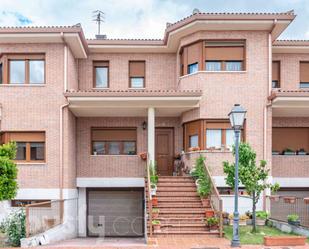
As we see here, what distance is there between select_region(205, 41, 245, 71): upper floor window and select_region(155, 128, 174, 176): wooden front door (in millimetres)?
3906

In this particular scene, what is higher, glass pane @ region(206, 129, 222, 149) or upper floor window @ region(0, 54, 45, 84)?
upper floor window @ region(0, 54, 45, 84)

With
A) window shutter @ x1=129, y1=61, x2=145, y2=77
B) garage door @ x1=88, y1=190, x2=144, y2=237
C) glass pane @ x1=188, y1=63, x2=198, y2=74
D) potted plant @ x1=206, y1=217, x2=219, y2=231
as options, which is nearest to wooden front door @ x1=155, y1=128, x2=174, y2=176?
garage door @ x1=88, y1=190, x2=144, y2=237

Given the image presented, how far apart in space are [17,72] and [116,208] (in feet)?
24.8

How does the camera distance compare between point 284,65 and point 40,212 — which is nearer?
point 40,212

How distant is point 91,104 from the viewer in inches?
622

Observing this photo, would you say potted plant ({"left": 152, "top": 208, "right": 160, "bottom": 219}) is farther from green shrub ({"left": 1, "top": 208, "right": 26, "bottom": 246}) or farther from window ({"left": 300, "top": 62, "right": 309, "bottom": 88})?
Answer: window ({"left": 300, "top": 62, "right": 309, "bottom": 88})

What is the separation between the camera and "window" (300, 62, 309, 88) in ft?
61.5

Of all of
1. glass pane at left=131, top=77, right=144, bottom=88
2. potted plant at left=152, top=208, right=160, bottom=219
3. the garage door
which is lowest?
the garage door

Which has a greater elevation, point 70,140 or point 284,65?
point 284,65

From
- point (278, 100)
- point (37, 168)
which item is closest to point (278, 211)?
point (278, 100)

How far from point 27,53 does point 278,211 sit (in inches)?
461

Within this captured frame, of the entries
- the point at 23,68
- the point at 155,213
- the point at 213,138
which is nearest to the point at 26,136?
the point at 23,68

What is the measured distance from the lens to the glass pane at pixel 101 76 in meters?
18.8

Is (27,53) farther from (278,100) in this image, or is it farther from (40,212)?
(278,100)
